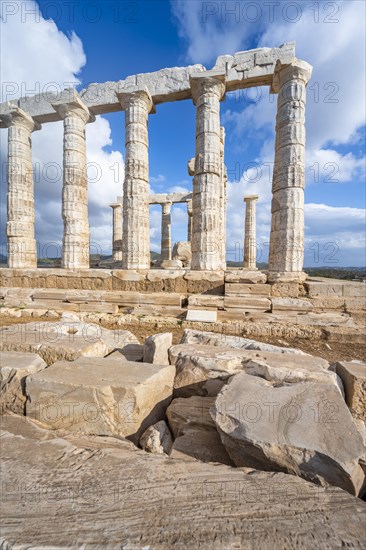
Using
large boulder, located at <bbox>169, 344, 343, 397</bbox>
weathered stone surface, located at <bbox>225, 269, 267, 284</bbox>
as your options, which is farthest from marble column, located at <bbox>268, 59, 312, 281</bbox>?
→ large boulder, located at <bbox>169, 344, 343, 397</bbox>

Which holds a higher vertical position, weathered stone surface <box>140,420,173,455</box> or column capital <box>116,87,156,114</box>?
column capital <box>116,87,156,114</box>

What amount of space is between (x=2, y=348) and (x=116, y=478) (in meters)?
2.91

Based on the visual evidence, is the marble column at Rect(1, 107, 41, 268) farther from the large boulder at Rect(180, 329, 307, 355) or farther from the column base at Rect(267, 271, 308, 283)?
the column base at Rect(267, 271, 308, 283)

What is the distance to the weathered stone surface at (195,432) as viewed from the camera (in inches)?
75.7

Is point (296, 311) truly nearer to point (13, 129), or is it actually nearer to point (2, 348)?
point (2, 348)

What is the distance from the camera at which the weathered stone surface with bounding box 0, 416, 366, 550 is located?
116 centimetres

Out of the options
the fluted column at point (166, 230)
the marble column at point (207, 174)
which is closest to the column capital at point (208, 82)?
the marble column at point (207, 174)

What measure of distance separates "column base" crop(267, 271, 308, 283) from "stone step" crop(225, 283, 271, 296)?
1.66 feet

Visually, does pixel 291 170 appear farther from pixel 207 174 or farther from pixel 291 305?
pixel 291 305

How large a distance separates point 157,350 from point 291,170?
7709mm

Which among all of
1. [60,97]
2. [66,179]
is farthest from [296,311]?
[60,97]

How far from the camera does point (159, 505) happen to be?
4.48ft

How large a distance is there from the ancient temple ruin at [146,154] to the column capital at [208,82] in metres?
0.03

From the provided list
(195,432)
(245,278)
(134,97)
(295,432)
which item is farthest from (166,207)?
(295,432)
